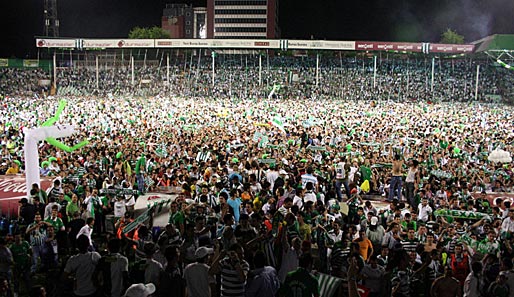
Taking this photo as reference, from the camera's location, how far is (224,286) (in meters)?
5.29

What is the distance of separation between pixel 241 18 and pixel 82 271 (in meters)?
95.6

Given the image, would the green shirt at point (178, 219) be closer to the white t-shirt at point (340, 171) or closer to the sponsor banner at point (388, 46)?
the white t-shirt at point (340, 171)

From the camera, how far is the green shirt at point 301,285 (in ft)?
16.0

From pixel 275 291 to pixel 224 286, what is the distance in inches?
19.8

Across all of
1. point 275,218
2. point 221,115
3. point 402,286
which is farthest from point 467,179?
point 221,115

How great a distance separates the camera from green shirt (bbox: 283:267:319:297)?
4.88 meters

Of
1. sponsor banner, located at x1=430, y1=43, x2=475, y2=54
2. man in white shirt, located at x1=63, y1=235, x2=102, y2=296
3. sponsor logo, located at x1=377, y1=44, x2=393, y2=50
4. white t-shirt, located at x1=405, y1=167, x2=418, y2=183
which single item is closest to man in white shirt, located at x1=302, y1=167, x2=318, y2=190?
white t-shirt, located at x1=405, y1=167, x2=418, y2=183

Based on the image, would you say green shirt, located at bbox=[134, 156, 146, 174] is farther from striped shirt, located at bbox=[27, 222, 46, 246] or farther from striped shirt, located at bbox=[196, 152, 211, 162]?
striped shirt, located at bbox=[27, 222, 46, 246]

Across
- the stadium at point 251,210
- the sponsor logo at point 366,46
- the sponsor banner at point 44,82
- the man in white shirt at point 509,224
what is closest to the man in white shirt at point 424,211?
the stadium at point 251,210

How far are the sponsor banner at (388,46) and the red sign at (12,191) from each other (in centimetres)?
4754

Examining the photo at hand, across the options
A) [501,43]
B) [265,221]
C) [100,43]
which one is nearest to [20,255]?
[265,221]

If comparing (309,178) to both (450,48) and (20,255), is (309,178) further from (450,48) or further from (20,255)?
(450,48)

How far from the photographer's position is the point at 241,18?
321ft

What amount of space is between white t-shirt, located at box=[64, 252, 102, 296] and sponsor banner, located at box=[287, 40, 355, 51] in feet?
168
